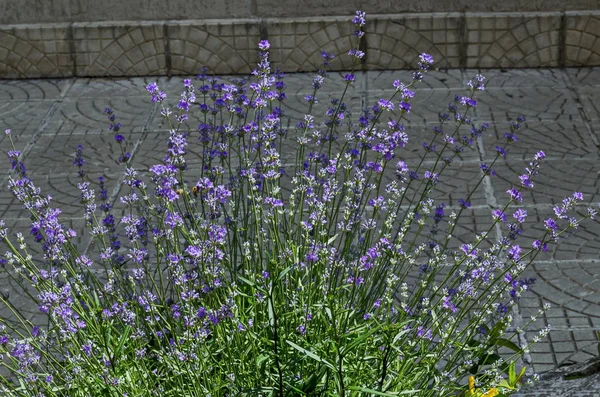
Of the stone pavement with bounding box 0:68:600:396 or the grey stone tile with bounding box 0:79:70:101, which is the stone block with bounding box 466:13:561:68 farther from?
the grey stone tile with bounding box 0:79:70:101

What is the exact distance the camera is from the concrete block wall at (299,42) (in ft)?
26.6

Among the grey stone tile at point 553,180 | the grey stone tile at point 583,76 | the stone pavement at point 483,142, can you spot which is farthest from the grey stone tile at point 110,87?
the grey stone tile at point 583,76

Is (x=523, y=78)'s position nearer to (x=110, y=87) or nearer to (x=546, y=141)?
(x=546, y=141)

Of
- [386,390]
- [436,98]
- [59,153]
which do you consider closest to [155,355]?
[386,390]

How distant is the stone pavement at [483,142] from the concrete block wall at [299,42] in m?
0.14

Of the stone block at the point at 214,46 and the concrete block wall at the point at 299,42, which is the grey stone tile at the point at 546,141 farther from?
the stone block at the point at 214,46

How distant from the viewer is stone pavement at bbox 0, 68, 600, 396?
5.06 m

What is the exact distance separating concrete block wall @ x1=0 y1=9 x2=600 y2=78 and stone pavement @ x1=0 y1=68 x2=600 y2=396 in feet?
0.47

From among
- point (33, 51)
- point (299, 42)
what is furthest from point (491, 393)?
point (33, 51)

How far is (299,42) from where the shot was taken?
8.26m

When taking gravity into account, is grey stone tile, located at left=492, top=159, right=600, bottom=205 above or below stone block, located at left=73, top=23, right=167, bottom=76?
below

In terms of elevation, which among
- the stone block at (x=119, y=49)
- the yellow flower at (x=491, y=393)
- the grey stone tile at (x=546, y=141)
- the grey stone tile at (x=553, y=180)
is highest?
the stone block at (x=119, y=49)

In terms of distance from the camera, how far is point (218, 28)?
8.24 m

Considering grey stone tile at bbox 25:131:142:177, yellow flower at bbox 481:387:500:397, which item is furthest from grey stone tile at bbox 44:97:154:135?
yellow flower at bbox 481:387:500:397
